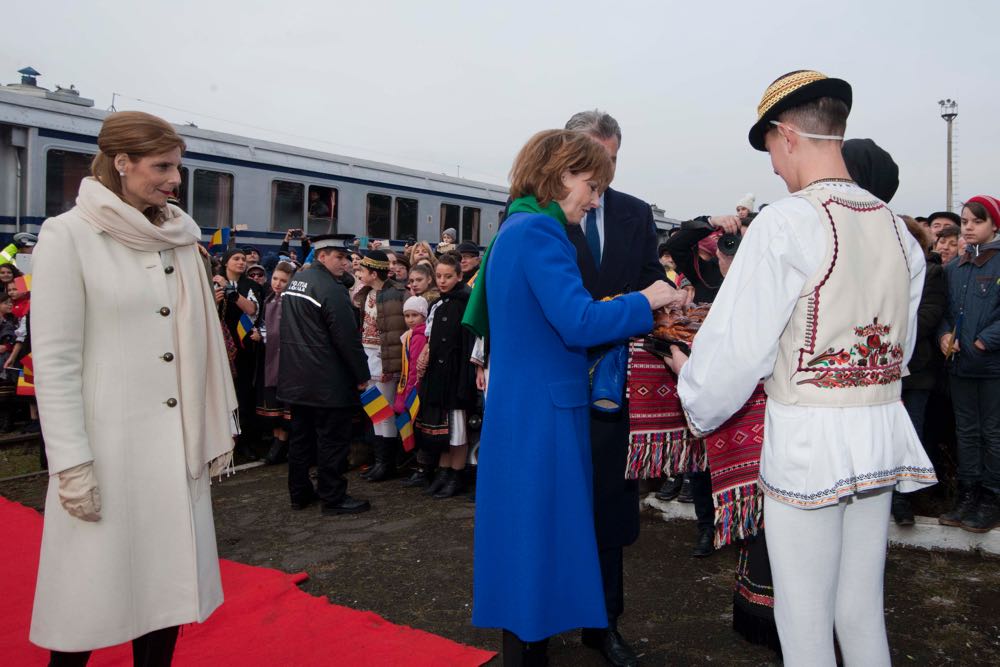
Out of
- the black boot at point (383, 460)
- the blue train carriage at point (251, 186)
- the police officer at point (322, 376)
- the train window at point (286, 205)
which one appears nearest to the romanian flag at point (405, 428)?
the black boot at point (383, 460)

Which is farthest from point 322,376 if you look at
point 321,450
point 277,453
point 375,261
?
point 277,453

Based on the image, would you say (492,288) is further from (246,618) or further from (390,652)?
(246,618)

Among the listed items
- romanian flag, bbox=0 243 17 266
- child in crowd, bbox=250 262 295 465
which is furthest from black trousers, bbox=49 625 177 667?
romanian flag, bbox=0 243 17 266

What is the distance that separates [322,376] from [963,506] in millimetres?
4481

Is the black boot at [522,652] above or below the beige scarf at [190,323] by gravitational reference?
below

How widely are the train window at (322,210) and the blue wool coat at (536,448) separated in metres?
11.4

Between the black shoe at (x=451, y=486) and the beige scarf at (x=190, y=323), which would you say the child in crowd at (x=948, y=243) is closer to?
the black shoe at (x=451, y=486)

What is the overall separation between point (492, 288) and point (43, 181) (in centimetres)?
988

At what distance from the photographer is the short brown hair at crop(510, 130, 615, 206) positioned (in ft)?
8.24

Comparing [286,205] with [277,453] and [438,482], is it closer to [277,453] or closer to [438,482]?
[277,453]

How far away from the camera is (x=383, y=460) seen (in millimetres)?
6723

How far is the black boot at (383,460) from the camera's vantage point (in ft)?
21.9

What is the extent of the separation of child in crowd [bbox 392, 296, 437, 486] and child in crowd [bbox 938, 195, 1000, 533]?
Result: 12.8 feet

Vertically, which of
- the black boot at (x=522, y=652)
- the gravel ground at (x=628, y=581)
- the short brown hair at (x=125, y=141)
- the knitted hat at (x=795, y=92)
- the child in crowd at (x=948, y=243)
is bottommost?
the gravel ground at (x=628, y=581)
